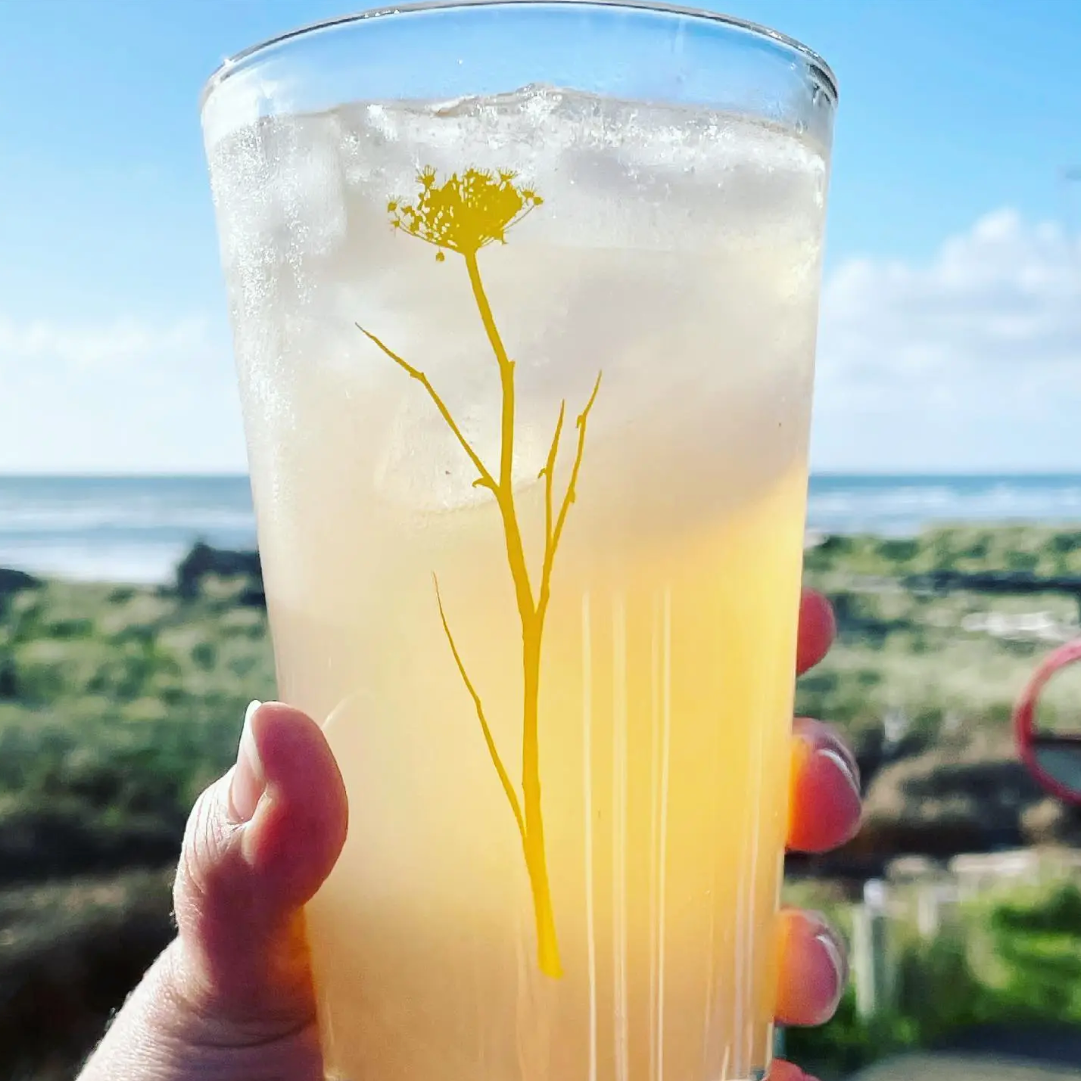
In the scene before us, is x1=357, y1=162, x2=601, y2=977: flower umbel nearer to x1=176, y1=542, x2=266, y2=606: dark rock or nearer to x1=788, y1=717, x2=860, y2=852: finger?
x1=788, y1=717, x2=860, y2=852: finger

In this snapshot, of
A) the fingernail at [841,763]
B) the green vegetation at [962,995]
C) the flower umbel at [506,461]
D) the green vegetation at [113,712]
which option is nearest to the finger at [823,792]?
the fingernail at [841,763]

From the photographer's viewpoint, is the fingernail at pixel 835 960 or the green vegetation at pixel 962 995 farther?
the green vegetation at pixel 962 995

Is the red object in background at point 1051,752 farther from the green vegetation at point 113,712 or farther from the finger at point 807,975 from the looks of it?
the green vegetation at point 113,712

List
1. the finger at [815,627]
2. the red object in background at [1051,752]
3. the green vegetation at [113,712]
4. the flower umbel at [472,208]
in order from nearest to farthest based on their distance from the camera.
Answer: the flower umbel at [472,208]
the finger at [815,627]
the red object in background at [1051,752]
the green vegetation at [113,712]

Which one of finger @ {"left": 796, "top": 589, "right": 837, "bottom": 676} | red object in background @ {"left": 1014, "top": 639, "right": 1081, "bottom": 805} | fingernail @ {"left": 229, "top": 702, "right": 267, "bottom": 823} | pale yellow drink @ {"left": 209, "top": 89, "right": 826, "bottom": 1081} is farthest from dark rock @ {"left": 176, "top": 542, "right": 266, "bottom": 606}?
pale yellow drink @ {"left": 209, "top": 89, "right": 826, "bottom": 1081}

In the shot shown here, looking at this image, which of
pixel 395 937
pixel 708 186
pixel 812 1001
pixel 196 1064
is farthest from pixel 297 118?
pixel 812 1001

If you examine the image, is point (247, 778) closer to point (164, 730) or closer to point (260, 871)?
point (260, 871)

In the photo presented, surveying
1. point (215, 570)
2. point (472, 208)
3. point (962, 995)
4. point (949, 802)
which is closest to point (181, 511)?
point (215, 570)
